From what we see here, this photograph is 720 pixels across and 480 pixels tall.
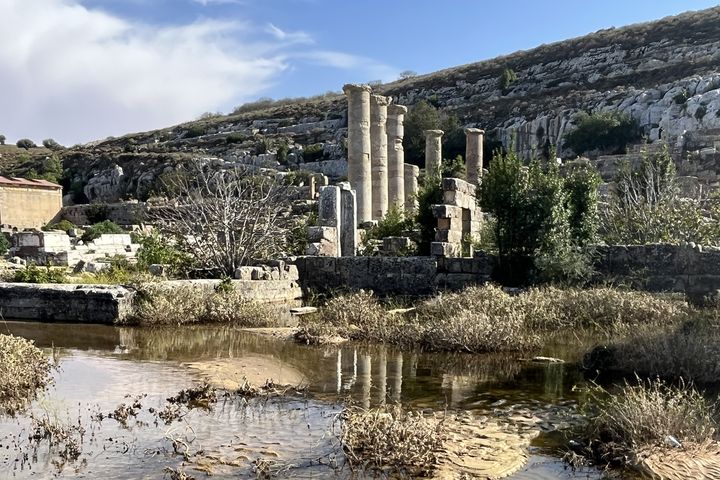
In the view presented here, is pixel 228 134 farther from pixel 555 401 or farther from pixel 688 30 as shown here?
pixel 555 401

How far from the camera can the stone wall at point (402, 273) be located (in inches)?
580

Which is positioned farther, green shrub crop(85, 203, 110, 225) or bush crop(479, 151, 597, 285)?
green shrub crop(85, 203, 110, 225)

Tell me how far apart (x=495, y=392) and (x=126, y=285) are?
7847 millimetres

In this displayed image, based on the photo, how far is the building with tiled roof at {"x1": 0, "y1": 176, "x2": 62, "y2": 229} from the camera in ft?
147

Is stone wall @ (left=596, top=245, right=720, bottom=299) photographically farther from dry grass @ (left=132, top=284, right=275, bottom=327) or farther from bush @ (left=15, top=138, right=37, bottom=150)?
bush @ (left=15, top=138, right=37, bottom=150)

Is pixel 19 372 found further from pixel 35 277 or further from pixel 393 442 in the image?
pixel 35 277

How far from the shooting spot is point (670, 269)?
43.9 ft

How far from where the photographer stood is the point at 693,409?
5270mm

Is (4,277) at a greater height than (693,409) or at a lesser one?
greater

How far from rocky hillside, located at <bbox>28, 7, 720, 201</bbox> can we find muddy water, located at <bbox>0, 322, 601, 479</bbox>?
35802 mm

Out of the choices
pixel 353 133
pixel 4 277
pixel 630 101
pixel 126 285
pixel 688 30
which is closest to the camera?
pixel 126 285

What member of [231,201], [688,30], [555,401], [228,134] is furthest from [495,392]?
[228,134]

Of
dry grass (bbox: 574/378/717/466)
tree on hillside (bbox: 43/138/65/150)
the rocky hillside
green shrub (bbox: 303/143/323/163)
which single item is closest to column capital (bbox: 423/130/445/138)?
the rocky hillside

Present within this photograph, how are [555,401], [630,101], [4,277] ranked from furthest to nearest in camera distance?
[630,101], [4,277], [555,401]
